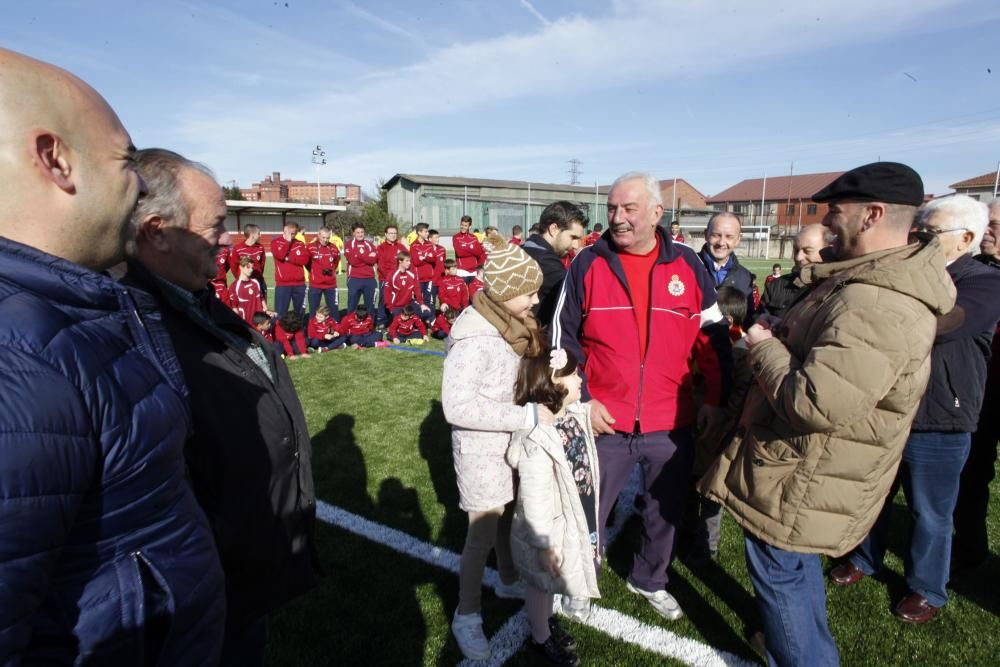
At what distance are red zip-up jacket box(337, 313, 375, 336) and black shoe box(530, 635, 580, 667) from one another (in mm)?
7811

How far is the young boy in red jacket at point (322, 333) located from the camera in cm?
934

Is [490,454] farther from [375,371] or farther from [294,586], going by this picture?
[375,371]

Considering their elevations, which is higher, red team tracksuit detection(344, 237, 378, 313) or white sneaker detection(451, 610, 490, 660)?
red team tracksuit detection(344, 237, 378, 313)

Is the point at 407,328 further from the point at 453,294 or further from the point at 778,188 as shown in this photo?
the point at 778,188

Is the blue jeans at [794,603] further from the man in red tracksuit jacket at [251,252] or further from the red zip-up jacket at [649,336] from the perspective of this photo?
A: the man in red tracksuit jacket at [251,252]

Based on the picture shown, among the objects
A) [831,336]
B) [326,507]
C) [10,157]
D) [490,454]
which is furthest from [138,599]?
[326,507]

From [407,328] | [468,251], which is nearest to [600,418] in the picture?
[407,328]

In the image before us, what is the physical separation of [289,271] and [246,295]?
1.77 m

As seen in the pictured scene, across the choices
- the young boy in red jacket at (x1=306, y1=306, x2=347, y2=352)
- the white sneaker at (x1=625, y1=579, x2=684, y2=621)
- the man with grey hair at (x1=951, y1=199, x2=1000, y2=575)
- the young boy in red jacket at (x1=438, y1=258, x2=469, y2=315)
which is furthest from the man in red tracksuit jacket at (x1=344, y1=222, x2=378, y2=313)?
the man with grey hair at (x1=951, y1=199, x2=1000, y2=575)

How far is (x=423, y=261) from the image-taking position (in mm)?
12383

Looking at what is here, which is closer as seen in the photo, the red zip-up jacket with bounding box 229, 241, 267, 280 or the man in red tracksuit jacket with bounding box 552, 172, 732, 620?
the man in red tracksuit jacket with bounding box 552, 172, 732, 620

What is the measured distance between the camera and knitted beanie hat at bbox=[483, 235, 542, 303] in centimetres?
235

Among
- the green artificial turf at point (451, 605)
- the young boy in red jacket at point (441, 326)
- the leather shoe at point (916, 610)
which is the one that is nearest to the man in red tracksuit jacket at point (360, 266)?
the young boy in red jacket at point (441, 326)

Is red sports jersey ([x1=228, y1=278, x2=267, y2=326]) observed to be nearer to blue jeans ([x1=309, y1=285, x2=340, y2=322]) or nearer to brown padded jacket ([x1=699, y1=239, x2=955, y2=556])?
blue jeans ([x1=309, y1=285, x2=340, y2=322])
